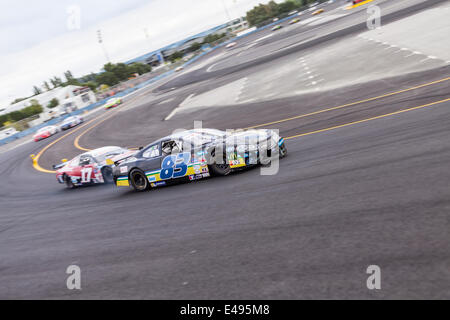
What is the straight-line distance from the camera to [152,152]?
35.6 ft

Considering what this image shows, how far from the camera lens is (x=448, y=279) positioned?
3.54 m

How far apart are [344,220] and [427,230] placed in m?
1.10

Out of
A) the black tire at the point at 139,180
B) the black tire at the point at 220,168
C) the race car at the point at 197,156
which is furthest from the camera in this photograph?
the black tire at the point at 139,180

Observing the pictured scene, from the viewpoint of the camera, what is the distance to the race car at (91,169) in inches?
543

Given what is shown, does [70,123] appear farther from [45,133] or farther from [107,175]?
[107,175]

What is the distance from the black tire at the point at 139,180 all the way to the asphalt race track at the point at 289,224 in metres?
0.32

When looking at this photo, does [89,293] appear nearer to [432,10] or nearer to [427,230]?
[427,230]

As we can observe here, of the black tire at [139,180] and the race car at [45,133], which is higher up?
the race car at [45,133]

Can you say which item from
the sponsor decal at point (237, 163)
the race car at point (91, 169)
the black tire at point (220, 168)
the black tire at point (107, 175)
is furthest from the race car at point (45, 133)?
the sponsor decal at point (237, 163)

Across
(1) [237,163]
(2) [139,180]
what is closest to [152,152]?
(2) [139,180]

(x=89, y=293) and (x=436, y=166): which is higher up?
(x=89, y=293)

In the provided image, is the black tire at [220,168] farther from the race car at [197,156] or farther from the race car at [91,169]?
the race car at [91,169]
